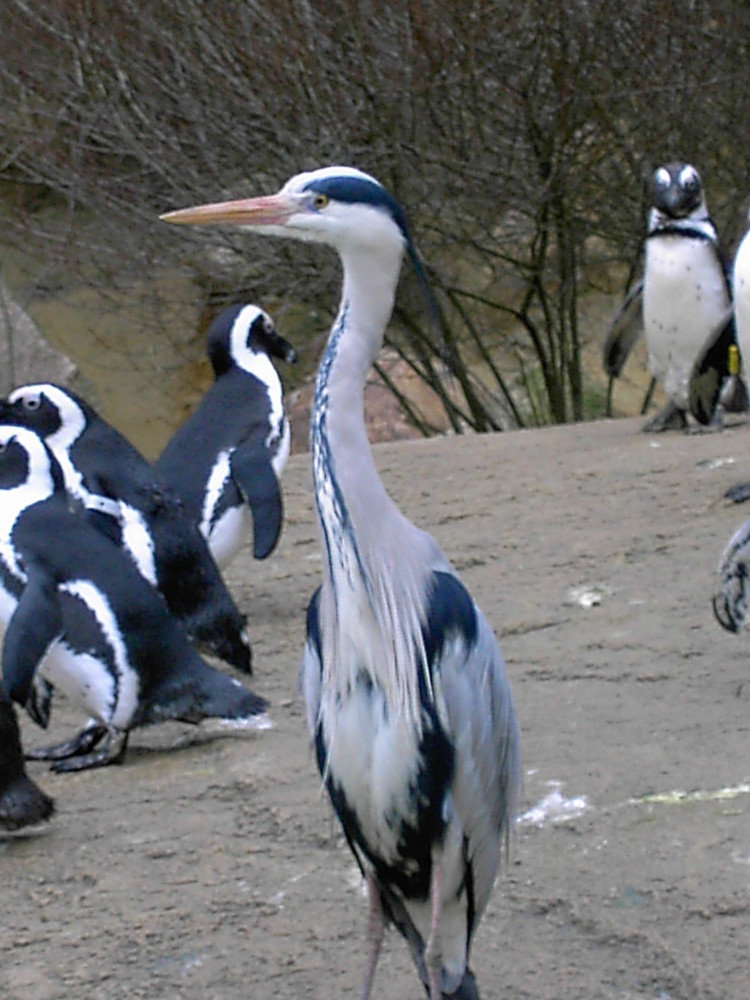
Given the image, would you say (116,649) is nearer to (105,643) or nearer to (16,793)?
(105,643)

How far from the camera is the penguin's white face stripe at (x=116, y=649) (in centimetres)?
414

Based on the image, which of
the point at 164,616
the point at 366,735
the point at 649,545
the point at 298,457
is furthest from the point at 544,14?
the point at 366,735

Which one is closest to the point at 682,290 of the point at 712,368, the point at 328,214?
the point at 712,368

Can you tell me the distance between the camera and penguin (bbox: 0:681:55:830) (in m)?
3.60

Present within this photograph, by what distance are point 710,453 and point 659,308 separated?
95 cm

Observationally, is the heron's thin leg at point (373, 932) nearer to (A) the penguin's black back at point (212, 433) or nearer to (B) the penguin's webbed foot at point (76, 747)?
(B) the penguin's webbed foot at point (76, 747)

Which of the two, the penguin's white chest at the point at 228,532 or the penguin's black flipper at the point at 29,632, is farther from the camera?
the penguin's white chest at the point at 228,532

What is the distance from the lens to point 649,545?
5.61 metres

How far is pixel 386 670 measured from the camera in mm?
2775

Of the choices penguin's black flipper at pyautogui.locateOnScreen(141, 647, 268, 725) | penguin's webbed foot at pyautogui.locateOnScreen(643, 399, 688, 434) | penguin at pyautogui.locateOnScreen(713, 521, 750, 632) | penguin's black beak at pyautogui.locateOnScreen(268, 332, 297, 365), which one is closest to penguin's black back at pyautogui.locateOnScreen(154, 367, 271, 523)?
penguin's black beak at pyautogui.locateOnScreen(268, 332, 297, 365)

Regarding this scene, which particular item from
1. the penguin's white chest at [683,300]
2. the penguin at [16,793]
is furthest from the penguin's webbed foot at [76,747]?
the penguin's white chest at [683,300]

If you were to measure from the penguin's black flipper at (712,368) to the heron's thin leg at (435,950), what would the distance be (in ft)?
14.7

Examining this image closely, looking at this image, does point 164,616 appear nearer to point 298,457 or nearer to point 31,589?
point 31,589

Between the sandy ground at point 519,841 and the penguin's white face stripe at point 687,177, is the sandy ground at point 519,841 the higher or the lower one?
the lower one
